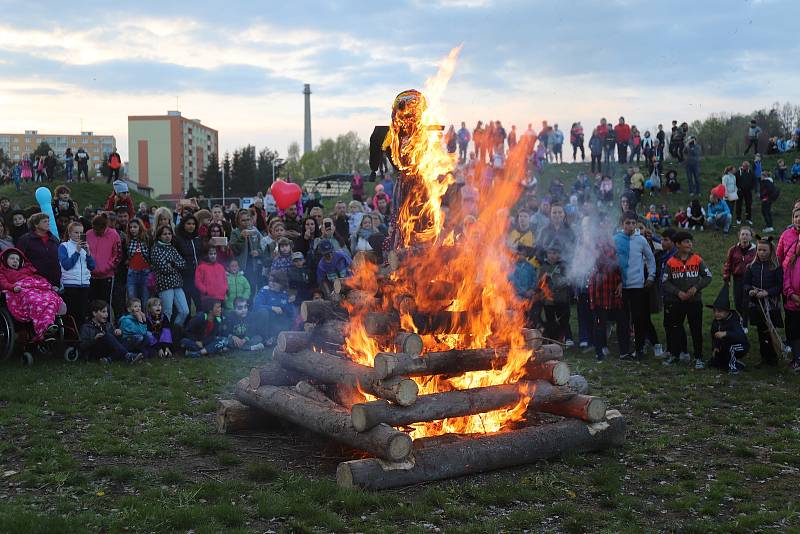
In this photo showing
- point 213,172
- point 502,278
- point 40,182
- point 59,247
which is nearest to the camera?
point 502,278

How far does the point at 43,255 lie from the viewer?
12.0 meters

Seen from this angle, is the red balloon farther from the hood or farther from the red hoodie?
the hood

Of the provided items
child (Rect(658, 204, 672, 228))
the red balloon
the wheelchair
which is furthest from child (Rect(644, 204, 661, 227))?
the wheelchair

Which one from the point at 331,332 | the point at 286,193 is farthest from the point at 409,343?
the point at 286,193

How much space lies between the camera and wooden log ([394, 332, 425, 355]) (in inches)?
275

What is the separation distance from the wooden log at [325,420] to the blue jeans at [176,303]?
4.96 m

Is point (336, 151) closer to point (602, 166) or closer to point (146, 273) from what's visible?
point (602, 166)

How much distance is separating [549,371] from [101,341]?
23.1 ft

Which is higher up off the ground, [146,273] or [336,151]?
[336,151]

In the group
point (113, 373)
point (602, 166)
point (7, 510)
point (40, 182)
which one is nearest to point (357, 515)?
point (7, 510)

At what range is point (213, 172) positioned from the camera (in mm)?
74938

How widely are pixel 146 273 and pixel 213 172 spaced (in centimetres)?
6370

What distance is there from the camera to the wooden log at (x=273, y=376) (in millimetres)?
8305

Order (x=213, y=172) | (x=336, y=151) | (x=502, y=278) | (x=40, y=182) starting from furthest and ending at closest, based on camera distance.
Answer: (x=336, y=151) → (x=213, y=172) → (x=40, y=182) → (x=502, y=278)
